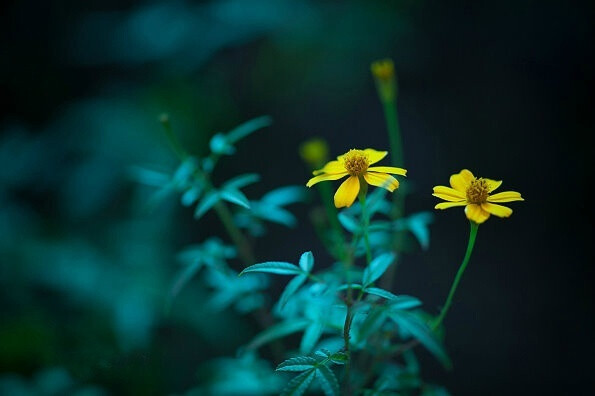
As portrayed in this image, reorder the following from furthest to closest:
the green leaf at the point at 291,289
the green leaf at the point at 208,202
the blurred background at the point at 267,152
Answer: the blurred background at the point at 267,152 < the green leaf at the point at 208,202 < the green leaf at the point at 291,289

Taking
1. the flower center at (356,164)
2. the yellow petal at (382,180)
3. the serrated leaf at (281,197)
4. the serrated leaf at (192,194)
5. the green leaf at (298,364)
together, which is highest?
the serrated leaf at (192,194)

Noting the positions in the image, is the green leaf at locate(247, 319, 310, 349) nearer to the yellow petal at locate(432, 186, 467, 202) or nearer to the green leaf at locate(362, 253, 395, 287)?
the green leaf at locate(362, 253, 395, 287)

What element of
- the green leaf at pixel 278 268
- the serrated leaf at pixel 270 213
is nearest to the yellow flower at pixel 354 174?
the green leaf at pixel 278 268

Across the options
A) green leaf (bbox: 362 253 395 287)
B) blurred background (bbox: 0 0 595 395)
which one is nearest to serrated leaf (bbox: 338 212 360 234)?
green leaf (bbox: 362 253 395 287)

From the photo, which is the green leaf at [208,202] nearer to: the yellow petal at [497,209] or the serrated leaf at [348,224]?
the serrated leaf at [348,224]

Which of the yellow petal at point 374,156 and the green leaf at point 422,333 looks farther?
the yellow petal at point 374,156
